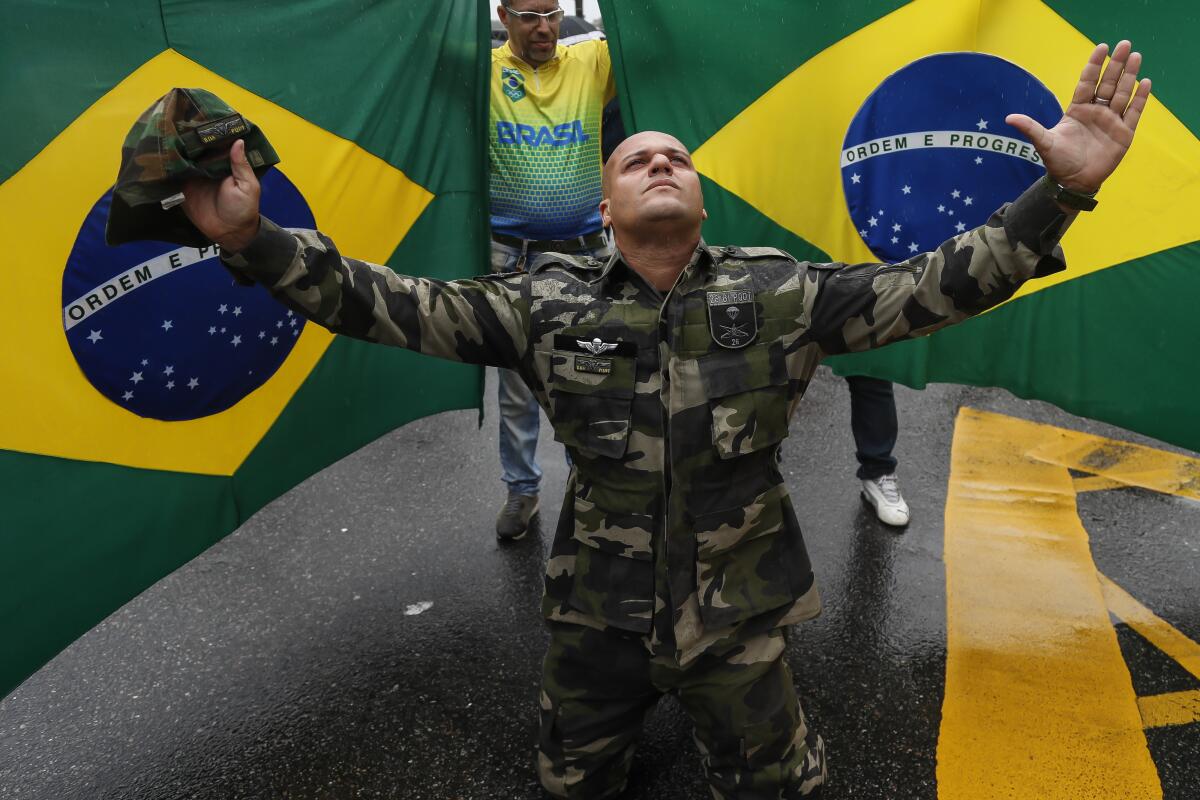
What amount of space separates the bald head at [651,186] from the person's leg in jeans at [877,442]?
1.70 m

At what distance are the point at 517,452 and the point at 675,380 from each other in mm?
1756

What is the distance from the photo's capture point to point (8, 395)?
195cm

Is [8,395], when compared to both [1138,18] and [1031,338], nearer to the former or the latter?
[1031,338]

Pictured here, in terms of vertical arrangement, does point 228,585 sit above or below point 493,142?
below

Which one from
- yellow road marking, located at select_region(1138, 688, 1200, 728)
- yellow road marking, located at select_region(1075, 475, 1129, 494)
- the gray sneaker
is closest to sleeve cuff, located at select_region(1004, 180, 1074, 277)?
yellow road marking, located at select_region(1138, 688, 1200, 728)

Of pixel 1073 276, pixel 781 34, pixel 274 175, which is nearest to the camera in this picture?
pixel 274 175

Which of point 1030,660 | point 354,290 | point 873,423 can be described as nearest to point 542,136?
point 354,290

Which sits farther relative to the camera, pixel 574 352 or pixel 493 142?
pixel 493 142

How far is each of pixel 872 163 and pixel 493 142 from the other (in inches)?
53.3

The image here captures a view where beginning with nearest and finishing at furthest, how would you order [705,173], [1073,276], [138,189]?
[138,189]
[1073,276]
[705,173]

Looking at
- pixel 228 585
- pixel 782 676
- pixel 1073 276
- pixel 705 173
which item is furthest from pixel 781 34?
pixel 228 585

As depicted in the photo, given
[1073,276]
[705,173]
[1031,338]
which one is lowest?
[1031,338]

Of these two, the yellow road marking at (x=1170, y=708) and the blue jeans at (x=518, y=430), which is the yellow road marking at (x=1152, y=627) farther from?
the blue jeans at (x=518, y=430)

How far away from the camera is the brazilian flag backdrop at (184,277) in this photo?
197 cm
